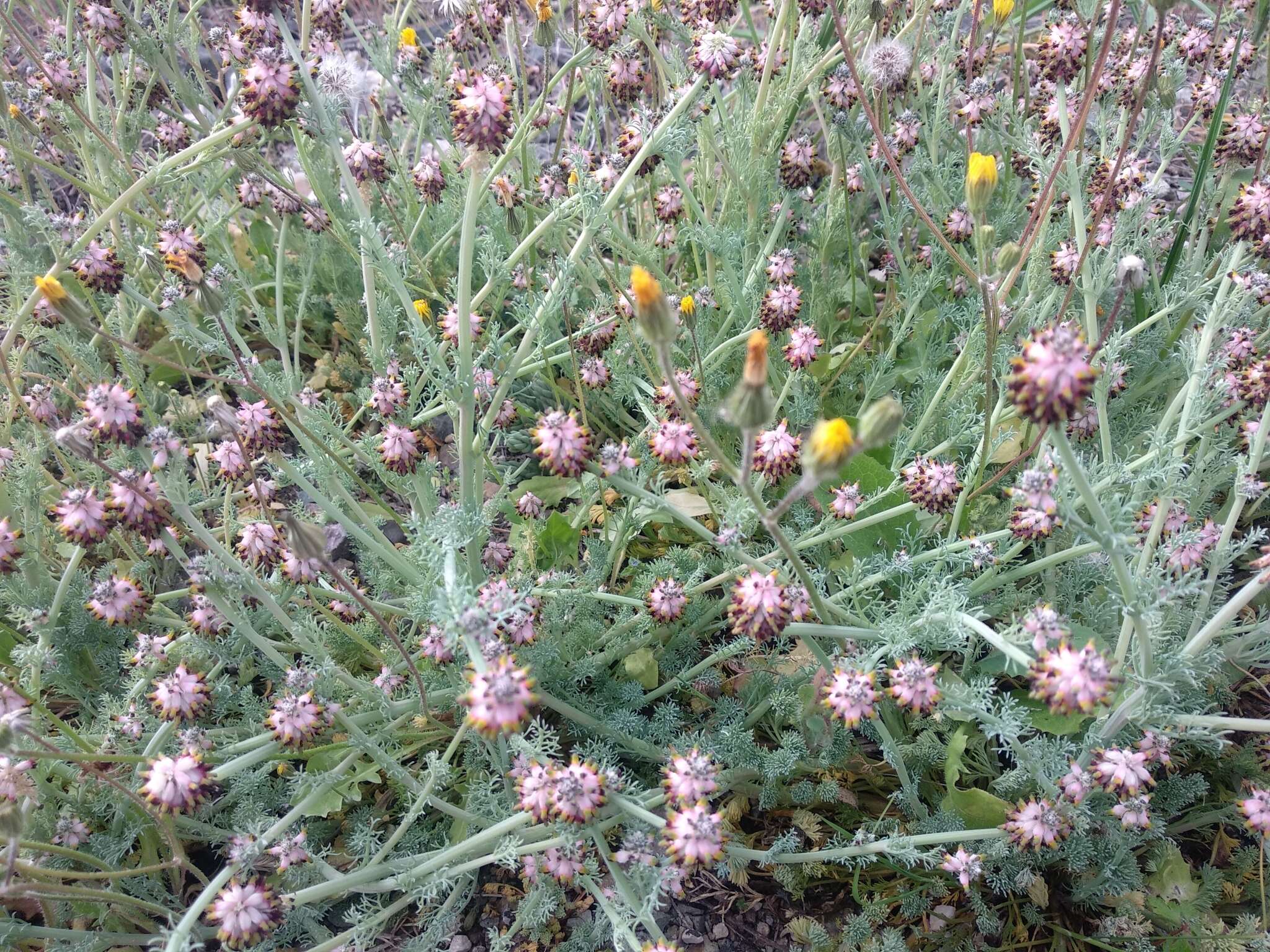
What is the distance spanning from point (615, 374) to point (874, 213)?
190cm

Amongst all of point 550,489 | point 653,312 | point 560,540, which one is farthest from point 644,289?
point 550,489

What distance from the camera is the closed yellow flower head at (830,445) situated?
1.37m

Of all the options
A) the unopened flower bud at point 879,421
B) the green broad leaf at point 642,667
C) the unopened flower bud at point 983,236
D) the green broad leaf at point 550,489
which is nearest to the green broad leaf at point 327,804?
the green broad leaf at point 642,667

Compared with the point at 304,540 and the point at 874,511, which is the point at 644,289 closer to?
the point at 304,540

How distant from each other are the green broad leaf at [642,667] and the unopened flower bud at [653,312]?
48.2 inches

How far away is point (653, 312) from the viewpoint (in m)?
1.52

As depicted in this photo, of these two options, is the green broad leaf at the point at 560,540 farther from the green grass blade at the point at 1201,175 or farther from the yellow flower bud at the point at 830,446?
the green grass blade at the point at 1201,175

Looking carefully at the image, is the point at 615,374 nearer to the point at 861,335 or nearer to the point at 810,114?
the point at 861,335

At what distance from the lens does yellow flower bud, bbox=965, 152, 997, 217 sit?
196 cm

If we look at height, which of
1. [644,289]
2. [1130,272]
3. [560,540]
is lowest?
Answer: [560,540]

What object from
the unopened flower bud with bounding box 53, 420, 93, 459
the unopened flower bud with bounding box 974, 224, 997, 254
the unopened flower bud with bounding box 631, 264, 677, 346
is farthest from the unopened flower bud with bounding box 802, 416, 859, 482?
the unopened flower bud with bounding box 53, 420, 93, 459

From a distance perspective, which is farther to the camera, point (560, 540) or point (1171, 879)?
point (560, 540)

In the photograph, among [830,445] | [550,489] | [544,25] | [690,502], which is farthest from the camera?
[550,489]

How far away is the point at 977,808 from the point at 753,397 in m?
1.42
